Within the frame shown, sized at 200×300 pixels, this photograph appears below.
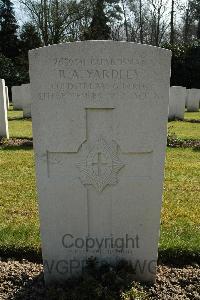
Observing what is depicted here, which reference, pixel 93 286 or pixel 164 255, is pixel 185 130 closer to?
pixel 164 255

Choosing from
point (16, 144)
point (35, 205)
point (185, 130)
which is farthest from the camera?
point (185, 130)

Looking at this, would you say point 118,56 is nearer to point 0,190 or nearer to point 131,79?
point 131,79

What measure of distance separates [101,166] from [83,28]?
33.7 m

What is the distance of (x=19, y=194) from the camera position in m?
6.02

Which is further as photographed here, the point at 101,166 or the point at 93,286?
the point at 101,166

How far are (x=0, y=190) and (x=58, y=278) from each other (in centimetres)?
309

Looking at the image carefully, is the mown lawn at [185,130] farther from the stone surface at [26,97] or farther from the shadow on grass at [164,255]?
the shadow on grass at [164,255]

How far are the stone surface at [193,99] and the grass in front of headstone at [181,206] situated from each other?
42.0 ft

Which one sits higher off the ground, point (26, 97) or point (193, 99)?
point (26, 97)

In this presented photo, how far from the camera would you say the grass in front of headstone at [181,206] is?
4.07 metres

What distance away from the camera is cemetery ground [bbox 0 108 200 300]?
3061 mm

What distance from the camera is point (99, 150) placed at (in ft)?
10.2

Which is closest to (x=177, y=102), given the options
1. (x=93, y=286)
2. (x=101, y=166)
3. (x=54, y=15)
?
(x=101, y=166)

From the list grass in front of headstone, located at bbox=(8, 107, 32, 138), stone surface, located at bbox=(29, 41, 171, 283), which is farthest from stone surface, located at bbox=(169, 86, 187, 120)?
stone surface, located at bbox=(29, 41, 171, 283)
